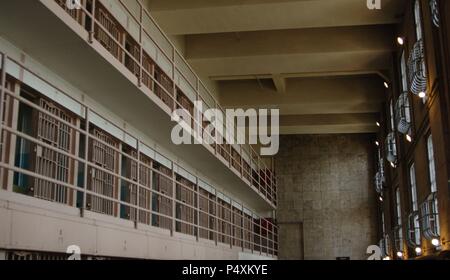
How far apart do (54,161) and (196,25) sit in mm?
6948

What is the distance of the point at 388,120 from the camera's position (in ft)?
64.3

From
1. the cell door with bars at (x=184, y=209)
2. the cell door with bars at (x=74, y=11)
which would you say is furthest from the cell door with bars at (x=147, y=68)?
the cell door with bars at (x=184, y=209)

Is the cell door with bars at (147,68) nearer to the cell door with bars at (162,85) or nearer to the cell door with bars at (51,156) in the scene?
the cell door with bars at (162,85)

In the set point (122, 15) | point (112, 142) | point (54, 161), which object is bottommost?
point (54, 161)

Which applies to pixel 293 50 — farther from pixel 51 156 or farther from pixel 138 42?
pixel 51 156

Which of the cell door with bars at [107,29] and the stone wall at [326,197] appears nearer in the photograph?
the cell door with bars at [107,29]

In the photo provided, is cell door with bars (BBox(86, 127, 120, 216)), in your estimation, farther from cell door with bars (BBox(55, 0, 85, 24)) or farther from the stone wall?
the stone wall

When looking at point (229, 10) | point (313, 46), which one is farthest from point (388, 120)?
point (229, 10)

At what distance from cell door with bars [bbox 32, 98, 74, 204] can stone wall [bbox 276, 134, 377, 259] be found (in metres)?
17.8

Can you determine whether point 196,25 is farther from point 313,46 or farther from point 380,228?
A: point 380,228

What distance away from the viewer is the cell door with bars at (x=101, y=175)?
9.41 metres

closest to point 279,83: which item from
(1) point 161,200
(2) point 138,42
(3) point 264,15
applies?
(3) point 264,15
